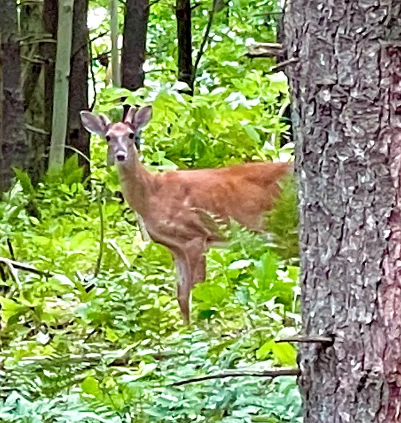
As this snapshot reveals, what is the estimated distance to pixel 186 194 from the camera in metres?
8.50

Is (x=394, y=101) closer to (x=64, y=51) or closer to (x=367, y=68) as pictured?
(x=367, y=68)

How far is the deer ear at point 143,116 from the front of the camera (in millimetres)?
8094

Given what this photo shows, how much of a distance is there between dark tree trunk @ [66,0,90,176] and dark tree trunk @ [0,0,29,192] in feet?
4.88

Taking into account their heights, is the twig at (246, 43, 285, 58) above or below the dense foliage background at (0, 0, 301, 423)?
above

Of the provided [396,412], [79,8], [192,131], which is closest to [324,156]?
[396,412]

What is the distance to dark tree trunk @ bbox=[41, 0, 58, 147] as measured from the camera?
11477 mm

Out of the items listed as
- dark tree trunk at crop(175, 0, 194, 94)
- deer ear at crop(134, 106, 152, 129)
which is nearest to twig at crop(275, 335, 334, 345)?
deer ear at crop(134, 106, 152, 129)

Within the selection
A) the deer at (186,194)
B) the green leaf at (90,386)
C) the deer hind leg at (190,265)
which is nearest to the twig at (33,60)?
the deer at (186,194)

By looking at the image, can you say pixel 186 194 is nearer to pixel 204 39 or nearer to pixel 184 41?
pixel 204 39

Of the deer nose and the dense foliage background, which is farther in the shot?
the deer nose

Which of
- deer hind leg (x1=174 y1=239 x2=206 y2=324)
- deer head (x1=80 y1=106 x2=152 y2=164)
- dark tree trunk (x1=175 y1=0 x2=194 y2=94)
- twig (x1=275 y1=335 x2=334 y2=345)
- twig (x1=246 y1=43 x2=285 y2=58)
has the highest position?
dark tree trunk (x1=175 y1=0 x2=194 y2=94)

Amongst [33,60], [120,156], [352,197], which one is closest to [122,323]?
[120,156]

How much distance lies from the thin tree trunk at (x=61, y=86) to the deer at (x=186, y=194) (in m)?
2.19

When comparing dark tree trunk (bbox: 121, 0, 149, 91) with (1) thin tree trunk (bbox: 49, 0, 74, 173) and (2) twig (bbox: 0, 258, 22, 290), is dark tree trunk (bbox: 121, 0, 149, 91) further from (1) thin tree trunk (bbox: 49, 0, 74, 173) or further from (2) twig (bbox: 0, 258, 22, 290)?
(2) twig (bbox: 0, 258, 22, 290)
